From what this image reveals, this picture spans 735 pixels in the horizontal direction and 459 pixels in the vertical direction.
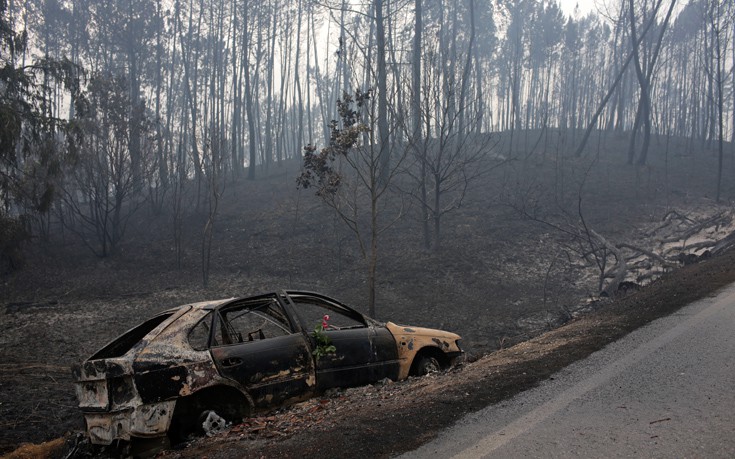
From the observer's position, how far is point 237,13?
38.8 meters

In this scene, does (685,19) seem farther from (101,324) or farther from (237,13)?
(101,324)

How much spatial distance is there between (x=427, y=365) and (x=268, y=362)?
2.33 metres

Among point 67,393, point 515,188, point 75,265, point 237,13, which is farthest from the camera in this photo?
point 237,13

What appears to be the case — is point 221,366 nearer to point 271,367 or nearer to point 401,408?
point 271,367

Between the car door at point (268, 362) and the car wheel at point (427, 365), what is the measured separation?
1643 mm

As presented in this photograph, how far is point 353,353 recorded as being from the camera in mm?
6641

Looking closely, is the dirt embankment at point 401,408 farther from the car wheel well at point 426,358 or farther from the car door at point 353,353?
the car wheel well at point 426,358

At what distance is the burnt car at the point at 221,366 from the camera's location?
5117mm

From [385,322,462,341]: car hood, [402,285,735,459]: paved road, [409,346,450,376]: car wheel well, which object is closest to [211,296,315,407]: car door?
[385,322,462,341]: car hood

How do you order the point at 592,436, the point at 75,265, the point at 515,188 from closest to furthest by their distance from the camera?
1. the point at 592,436
2. the point at 75,265
3. the point at 515,188

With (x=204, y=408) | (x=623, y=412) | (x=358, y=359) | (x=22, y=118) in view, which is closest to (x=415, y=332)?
(x=358, y=359)

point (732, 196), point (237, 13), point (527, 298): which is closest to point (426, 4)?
point (237, 13)

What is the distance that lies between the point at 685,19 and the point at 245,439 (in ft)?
187

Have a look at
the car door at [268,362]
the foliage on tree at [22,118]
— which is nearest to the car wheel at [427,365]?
the car door at [268,362]
